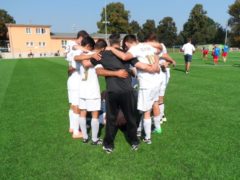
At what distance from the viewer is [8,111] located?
8.05 m

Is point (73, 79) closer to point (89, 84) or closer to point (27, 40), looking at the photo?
point (89, 84)

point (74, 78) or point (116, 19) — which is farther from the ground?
point (116, 19)

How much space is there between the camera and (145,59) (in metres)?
4.57

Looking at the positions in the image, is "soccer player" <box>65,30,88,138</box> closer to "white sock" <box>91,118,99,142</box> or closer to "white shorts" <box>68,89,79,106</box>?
"white shorts" <box>68,89,79,106</box>

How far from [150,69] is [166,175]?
179 centimetres

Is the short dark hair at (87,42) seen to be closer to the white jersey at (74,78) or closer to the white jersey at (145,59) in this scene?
the white jersey at (74,78)

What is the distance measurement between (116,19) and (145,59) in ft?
236

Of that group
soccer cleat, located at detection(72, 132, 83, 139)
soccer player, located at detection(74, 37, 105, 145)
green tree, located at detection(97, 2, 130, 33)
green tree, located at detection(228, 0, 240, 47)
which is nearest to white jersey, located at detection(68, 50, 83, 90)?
soccer player, located at detection(74, 37, 105, 145)

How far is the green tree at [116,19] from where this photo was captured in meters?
73.6

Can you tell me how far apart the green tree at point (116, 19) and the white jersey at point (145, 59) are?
228 ft

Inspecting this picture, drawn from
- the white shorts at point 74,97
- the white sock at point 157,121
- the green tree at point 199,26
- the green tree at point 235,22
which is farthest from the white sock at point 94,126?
the green tree at point 199,26

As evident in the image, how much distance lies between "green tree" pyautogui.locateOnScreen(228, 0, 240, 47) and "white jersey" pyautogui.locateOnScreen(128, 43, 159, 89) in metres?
78.6

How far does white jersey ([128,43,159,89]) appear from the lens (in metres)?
4.49

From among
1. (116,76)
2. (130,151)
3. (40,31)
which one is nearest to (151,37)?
(116,76)
